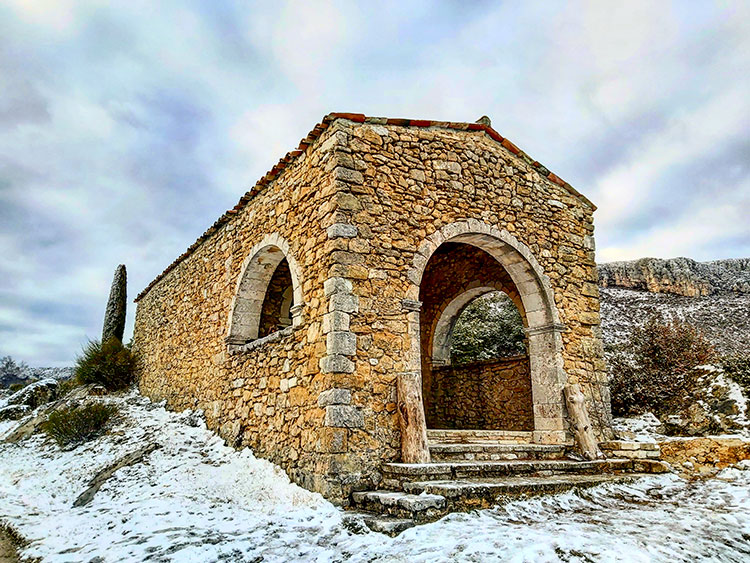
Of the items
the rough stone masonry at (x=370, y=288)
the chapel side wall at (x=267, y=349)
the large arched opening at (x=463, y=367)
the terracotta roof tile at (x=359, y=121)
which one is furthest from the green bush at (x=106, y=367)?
the large arched opening at (x=463, y=367)

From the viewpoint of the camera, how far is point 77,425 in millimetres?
9211

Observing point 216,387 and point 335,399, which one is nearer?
point 335,399

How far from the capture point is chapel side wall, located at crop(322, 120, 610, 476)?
222 inches

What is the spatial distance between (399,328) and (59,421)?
23.6 feet

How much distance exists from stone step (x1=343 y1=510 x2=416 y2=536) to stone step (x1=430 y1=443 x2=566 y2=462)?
128 cm

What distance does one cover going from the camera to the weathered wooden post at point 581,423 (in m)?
6.34

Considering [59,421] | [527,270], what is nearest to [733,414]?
[527,270]

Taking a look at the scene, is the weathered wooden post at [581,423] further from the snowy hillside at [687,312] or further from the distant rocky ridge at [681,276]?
the distant rocky ridge at [681,276]

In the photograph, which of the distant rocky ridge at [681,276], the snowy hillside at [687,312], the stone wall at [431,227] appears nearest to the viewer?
the stone wall at [431,227]

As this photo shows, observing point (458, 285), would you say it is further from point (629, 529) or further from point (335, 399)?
point (629, 529)

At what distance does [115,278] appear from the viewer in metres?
18.0

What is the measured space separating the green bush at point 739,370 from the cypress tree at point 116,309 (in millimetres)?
17012

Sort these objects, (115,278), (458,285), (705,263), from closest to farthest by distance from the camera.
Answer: (458,285)
(115,278)
(705,263)

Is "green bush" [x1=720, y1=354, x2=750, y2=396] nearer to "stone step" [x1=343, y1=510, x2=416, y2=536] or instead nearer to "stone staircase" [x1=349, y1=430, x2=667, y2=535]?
"stone staircase" [x1=349, y1=430, x2=667, y2=535]
